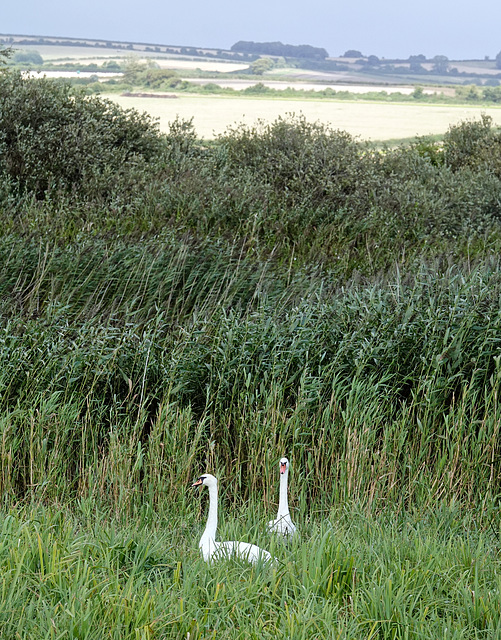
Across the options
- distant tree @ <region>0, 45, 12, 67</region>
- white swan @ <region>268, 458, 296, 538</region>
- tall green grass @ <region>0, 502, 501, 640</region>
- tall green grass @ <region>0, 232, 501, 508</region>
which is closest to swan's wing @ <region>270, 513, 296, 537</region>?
white swan @ <region>268, 458, 296, 538</region>

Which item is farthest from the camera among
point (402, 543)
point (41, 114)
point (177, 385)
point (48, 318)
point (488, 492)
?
point (41, 114)

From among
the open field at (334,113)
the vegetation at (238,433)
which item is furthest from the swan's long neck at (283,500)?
the open field at (334,113)

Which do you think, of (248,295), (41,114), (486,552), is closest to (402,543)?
(486,552)

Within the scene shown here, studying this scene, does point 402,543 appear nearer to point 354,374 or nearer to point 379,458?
point 379,458

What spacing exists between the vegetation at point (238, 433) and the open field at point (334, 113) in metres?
25.8

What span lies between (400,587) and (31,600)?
5.36 ft

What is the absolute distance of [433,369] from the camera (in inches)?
239

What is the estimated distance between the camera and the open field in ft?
123

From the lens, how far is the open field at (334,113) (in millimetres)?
37469

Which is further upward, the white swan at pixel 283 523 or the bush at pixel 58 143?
the bush at pixel 58 143

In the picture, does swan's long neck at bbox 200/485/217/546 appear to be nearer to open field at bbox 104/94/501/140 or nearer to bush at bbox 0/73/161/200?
bush at bbox 0/73/161/200

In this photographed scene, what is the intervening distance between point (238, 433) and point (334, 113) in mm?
43968

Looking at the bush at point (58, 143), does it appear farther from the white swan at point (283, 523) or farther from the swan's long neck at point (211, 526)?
the swan's long neck at point (211, 526)

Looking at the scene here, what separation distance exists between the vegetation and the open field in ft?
84.6
